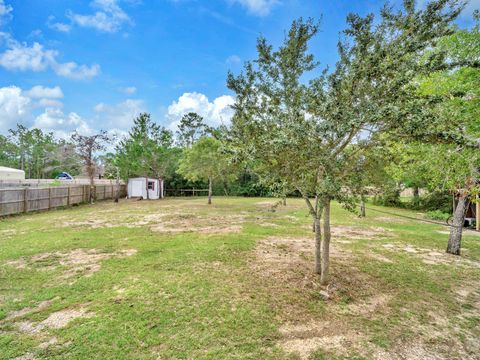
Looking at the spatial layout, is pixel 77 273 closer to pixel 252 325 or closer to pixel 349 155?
pixel 252 325

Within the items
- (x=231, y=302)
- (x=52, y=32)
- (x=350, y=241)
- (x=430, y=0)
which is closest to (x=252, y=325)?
(x=231, y=302)

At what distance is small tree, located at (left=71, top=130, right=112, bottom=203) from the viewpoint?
18.5 m

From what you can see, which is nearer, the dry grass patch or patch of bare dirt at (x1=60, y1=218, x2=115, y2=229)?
the dry grass patch

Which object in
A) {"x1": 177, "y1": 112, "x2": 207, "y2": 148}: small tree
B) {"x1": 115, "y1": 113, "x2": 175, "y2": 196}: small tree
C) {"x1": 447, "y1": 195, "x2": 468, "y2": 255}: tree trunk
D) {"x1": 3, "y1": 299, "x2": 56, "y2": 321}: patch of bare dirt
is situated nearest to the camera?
{"x1": 3, "y1": 299, "x2": 56, "y2": 321}: patch of bare dirt

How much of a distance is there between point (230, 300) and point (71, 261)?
13.5 feet

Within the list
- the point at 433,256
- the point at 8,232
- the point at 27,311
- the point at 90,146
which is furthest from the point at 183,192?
the point at 27,311

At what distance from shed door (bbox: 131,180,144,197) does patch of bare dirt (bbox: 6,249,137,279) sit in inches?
764

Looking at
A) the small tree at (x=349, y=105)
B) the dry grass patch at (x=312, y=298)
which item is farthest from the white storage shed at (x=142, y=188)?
the small tree at (x=349, y=105)

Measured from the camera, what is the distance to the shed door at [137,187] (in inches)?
983

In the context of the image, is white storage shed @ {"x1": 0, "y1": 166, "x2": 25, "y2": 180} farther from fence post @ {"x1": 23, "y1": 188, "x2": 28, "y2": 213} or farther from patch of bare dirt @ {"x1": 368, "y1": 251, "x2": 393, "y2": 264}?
patch of bare dirt @ {"x1": 368, "y1": 251, "x2": 393, "y2": 264}

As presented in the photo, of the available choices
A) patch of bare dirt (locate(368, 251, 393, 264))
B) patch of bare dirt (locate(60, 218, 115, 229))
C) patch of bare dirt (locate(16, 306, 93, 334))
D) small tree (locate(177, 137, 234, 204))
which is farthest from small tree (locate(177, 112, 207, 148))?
patch of bare dirt (locate(16, 306, 93, 334))

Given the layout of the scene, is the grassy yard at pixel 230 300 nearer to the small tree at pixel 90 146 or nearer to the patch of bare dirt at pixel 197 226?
the patch of bare dirt at pixel 197 226

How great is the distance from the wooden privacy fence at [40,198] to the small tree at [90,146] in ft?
4.93

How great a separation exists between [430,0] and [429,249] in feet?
21.9
